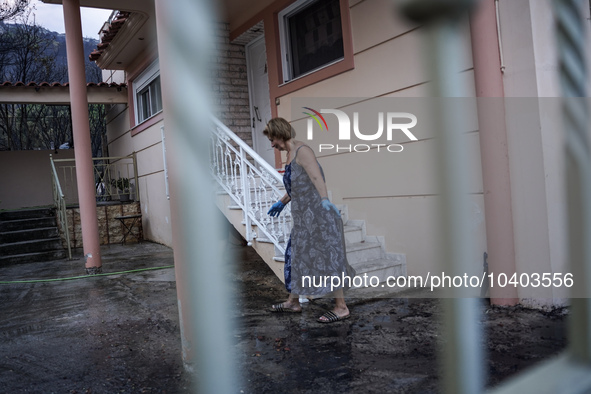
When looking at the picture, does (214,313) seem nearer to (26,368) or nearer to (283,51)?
(26,368)

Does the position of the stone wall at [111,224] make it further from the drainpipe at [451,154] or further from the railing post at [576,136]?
the drainpipe at [451,154]

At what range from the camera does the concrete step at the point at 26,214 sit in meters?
9.31

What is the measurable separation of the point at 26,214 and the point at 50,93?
2515 mm

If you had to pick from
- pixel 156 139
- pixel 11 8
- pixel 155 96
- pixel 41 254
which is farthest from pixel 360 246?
pixel 11 8

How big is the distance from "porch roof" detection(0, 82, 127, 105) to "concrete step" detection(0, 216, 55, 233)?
2420mm

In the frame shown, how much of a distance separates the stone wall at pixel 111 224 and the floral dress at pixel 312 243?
7.09 m

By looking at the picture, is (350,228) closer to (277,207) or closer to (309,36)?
(277,207)

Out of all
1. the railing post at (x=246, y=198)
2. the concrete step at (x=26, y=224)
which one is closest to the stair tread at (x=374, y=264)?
the railing post at (x=246, y=198)

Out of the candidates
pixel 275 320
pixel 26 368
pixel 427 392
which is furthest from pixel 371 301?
pixel 26 368

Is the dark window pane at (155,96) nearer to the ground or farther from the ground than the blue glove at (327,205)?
farther from the ground

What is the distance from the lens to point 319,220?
389cm

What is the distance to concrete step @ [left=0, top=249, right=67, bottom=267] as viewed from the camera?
810 cm

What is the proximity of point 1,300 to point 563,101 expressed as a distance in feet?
19.7

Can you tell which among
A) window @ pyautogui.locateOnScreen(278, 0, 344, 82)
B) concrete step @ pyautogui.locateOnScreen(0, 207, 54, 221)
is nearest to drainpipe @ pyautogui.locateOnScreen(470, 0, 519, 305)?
window @ pyautogui.locateOnScreen(278, 0, 344, 82)
